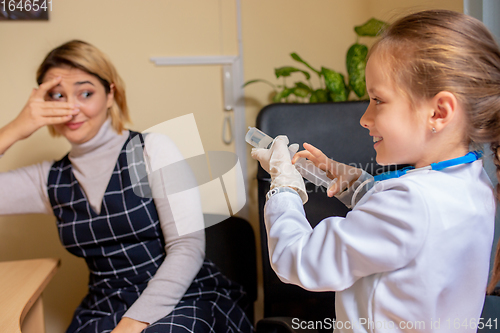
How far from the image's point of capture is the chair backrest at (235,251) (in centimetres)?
132

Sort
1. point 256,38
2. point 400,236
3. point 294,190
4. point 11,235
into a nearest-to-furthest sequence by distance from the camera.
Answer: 1. point 400,236
2. point 294,190
3. point 11,235
4. point 256,38

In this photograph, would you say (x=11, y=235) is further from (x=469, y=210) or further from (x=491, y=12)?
(x=491, y=12)

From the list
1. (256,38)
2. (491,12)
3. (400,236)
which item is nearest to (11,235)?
(256,38)

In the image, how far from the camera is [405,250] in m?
0.48

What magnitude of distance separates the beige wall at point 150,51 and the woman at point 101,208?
1.05 ft

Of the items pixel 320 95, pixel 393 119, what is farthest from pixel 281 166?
pixel 320 95

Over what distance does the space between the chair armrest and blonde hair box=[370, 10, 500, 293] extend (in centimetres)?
47

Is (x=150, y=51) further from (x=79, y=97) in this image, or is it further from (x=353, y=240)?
(x=353, y=240)

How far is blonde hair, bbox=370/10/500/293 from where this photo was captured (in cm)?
49

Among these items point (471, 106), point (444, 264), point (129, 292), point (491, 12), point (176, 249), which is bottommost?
point (129, 292)

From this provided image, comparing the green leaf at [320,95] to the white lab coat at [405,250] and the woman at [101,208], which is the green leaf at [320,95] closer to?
the woman at [101,208]

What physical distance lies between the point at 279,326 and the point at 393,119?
19.2 inches

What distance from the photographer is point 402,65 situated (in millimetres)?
511

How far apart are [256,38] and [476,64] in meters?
1.17
